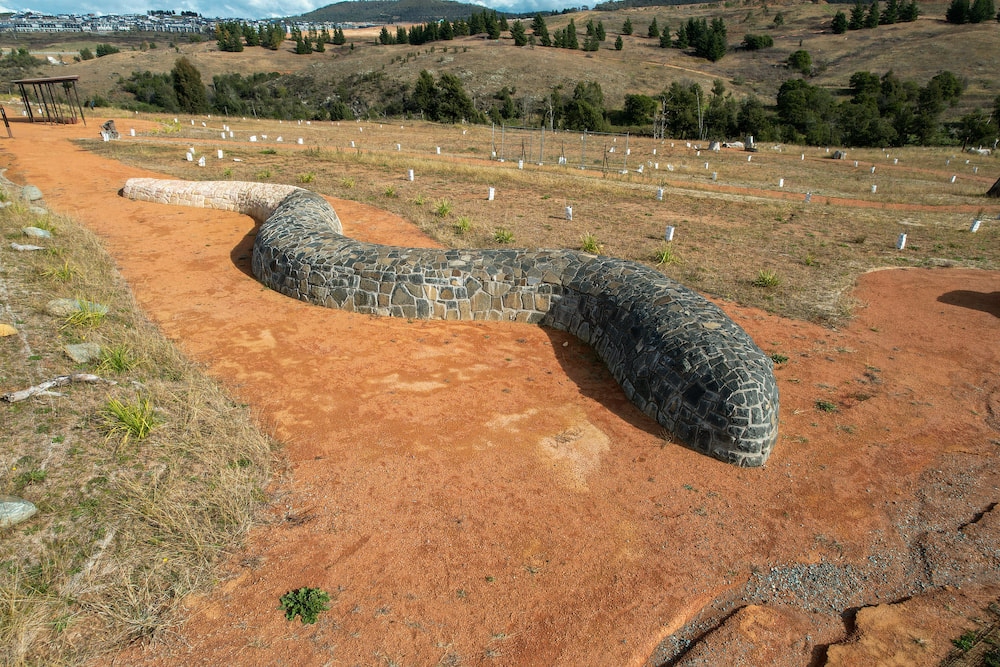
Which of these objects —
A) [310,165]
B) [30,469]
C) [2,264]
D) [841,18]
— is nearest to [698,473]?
[30,469]

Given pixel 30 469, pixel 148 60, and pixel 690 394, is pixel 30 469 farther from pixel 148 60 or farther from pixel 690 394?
pixel 148 60

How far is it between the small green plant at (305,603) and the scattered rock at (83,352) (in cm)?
476

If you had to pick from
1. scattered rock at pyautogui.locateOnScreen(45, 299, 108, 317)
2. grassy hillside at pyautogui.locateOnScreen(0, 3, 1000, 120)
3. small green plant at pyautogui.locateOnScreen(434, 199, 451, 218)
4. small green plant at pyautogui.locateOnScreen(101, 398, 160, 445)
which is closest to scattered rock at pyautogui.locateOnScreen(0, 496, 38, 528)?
small green plant at pyautogui.locateOnScreen(101, 398, 160, 445)

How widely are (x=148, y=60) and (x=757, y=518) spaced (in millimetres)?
110431

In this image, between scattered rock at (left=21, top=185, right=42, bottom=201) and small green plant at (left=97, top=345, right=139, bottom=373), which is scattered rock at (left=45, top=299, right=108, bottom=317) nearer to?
small green plant at (left=97, top=345, right=139, bottom=373)

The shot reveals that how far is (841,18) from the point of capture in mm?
92812

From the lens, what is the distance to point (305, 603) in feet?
15.3

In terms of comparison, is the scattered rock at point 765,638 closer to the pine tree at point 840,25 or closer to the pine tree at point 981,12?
the pine tree at point 840,25

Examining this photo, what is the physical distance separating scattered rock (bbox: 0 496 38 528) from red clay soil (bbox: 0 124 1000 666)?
1768 mm

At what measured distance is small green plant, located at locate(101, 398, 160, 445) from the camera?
5906 mm

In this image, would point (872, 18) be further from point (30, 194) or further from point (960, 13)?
point (30, 194)

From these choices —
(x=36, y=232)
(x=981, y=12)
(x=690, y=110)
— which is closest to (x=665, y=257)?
(x=36, y=232)

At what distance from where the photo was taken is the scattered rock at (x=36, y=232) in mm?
11359

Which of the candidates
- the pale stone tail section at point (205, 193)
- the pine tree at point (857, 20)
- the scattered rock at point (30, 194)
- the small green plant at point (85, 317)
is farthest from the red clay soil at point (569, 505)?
the pine tree at point (857, 20)
